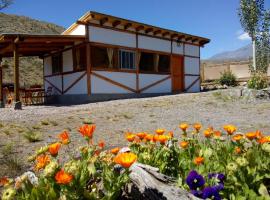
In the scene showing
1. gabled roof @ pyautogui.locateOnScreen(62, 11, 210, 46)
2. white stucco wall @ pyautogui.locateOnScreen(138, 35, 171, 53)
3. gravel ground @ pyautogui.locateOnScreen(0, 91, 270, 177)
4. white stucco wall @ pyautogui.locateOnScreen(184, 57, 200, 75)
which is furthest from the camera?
white stucco wall @ pyautogui.locateOnScreen(184, 57, 200, 75)

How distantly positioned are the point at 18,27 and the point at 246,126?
41616mm

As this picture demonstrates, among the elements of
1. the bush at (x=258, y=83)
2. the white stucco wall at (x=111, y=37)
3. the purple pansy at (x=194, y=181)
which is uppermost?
the white stucco wall at (x=111, y=37)

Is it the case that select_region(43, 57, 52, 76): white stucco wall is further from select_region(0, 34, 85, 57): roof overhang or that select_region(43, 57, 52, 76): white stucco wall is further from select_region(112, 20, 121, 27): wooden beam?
select_region(112, 20, 121, 27): wooden beam

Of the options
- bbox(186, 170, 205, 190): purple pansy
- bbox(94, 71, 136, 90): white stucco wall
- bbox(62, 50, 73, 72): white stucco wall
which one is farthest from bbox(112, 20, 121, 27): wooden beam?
bbox(186, 170, 205, 190): purple pansy

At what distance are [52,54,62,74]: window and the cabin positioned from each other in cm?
4

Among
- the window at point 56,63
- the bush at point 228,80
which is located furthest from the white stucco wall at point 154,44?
the bush at point 228,80

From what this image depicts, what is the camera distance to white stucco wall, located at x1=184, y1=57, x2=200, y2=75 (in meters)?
21.3

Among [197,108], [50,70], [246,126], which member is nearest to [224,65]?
[50,70]

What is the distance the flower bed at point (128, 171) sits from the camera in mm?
2043

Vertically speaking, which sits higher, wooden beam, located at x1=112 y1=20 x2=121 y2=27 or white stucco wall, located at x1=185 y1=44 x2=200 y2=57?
wooden beam, located at x1=112 y1=20 x2=121 y2=27

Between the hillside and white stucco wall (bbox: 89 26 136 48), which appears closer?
white stucco wall (bbox: 89 26 136 48)

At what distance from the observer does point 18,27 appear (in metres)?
44.6

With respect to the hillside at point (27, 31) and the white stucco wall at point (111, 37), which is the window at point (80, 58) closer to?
the white stucco wall at point (111, 37)

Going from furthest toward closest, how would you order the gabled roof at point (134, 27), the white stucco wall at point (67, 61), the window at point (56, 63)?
the window at point (56, 63)
the white stucco wall at point (67, 61)
the gabled roof at point (134, 27)
